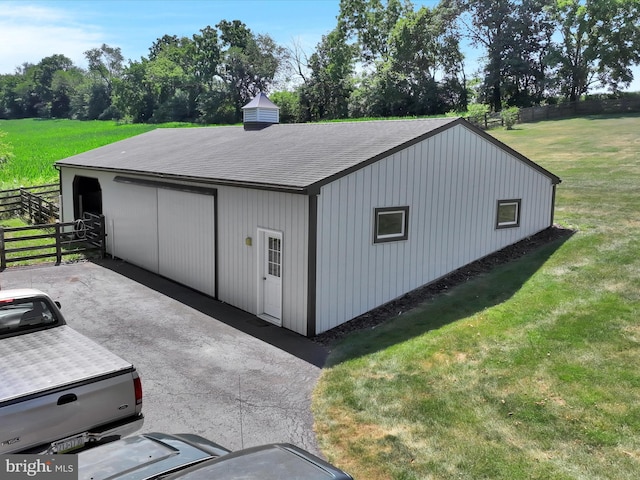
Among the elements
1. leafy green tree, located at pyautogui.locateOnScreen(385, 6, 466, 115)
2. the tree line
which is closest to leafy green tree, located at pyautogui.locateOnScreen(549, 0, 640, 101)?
the tree line

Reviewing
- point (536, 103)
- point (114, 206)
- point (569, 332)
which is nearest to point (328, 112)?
point (536, 103)

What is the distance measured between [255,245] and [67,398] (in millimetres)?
6607

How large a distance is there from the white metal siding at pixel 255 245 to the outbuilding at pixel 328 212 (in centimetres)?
4

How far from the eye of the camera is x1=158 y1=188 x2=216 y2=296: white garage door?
43.9 feet

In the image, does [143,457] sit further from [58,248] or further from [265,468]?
[58,248]

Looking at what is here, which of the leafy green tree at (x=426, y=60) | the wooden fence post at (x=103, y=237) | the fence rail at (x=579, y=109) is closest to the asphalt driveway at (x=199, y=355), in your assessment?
the wooden fence post at (x=103, y=237)

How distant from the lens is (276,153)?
535 inches

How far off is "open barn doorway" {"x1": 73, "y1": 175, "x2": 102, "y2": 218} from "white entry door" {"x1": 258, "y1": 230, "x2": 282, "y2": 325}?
A: 39.9 ft

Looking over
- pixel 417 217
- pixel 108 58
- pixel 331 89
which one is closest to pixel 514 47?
pixel 331 89

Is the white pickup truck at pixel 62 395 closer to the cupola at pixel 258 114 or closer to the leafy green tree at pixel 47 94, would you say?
the cupola at pixel 258 114

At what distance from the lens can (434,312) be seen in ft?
36.4

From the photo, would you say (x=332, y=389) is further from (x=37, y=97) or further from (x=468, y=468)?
(x=37, y=97)

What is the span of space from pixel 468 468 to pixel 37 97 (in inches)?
5362

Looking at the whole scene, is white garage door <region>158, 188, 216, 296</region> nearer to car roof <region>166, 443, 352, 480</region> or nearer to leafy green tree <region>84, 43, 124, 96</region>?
car roof <region>166, 443, 352, 480</region>
